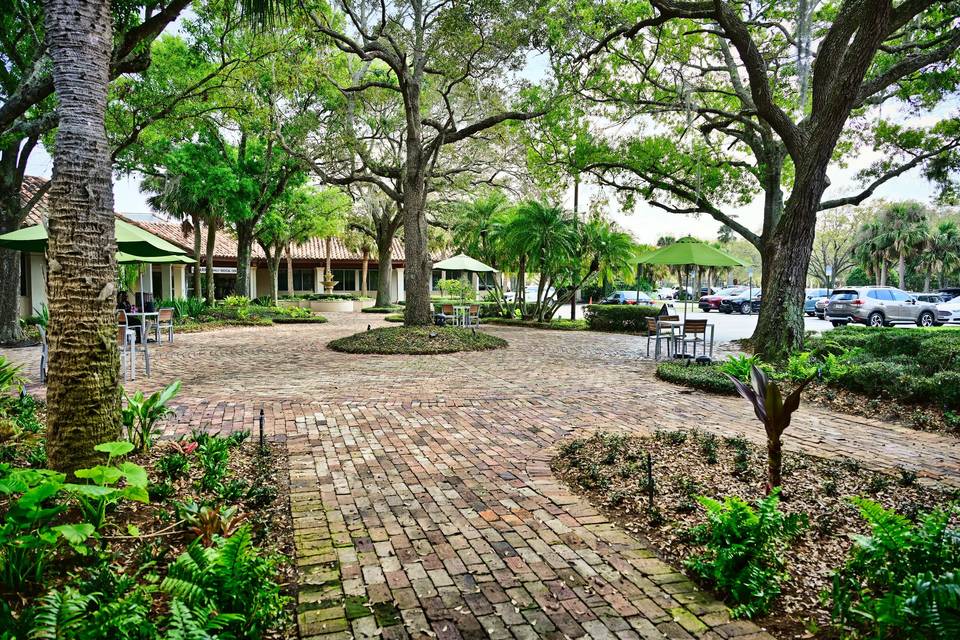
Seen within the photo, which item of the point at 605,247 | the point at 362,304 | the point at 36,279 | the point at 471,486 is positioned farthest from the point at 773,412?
the point at 362,304

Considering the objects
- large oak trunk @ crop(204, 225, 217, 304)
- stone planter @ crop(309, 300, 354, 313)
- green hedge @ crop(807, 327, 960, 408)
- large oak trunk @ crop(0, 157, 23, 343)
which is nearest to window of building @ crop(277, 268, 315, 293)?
stone planter @ crop(309, 300, 354, 313)

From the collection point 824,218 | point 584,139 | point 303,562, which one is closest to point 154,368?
point 303,562

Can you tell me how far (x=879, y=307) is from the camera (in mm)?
22406

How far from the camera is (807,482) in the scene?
4.09m

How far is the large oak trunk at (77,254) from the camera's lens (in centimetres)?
331

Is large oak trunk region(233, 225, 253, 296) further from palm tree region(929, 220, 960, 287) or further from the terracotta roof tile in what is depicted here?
palm tree region(929, 220, 960, 287)

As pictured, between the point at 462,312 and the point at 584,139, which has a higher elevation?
the point at 584,139

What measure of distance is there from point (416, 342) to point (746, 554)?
10377mm

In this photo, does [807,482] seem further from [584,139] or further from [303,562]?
[584,139]

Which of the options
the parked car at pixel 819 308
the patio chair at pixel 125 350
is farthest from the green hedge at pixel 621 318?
the parked car at pixel 819 308

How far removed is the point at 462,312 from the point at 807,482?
48.9ft

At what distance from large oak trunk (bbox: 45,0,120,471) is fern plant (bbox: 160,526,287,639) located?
1.42m

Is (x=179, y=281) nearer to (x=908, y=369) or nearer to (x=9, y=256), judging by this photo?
(x=9, y=256)

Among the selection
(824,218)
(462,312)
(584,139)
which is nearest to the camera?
(584,139)
